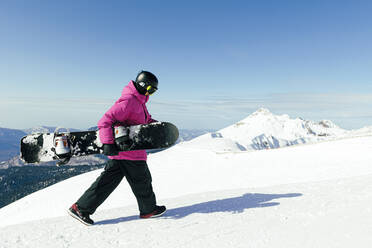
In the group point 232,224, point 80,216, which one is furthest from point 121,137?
point 232,224

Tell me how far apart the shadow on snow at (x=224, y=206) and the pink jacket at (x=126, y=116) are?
98 centimetres

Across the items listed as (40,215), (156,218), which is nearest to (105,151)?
(156,218)

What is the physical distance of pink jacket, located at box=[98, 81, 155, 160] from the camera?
125 inches

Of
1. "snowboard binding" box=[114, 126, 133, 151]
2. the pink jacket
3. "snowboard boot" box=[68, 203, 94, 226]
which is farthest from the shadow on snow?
"snowboard binding" box=[114, 126, 133, 151]

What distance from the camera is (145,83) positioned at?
11.6 ft

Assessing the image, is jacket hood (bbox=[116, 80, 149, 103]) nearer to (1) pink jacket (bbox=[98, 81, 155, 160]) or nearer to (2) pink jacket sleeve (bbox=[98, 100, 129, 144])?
(1) pink jacket (bbox=[98, 81, 155, 160])

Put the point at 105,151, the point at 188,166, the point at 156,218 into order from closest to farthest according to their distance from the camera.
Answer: the point at 105,151, the point at 156,218, the point at 188,166

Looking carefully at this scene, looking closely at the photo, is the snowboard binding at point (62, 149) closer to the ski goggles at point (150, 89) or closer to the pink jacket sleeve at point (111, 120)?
the pink jacket sleeve at point (111, 120)

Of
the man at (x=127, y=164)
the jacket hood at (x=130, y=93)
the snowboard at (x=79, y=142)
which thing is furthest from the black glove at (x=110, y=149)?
the jacket hood at (x=130, y=93)

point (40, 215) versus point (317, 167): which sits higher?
point (317, 167)

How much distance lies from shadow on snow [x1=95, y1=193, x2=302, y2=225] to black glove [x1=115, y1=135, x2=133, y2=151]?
3.51 feet

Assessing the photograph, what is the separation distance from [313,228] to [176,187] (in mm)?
6063

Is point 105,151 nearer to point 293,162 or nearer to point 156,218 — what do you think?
point 156,218

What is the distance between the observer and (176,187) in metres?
8.29
